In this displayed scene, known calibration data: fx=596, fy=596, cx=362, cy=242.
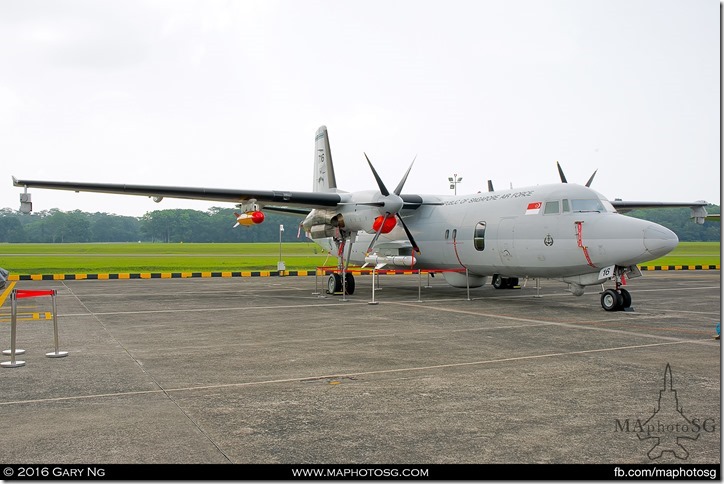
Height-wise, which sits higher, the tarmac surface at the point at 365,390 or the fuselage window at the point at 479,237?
the fuselage window at the point at 479,237

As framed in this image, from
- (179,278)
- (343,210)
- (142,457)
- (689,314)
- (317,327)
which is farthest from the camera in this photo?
(179,278)

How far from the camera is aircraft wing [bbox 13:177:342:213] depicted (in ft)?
57.2

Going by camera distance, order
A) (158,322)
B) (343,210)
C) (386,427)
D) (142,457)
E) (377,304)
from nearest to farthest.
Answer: (142,457)
(386,427)
(158,322)
(377,304)
(343,210)

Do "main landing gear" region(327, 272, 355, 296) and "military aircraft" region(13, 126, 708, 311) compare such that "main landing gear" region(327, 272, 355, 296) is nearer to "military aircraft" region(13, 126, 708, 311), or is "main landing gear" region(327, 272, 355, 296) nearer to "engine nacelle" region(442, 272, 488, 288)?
"military aircraft" region(13, 126, 708, 311)

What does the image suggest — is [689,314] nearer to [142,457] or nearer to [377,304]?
[377,304]

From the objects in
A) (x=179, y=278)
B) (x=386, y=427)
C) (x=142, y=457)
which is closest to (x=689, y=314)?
(x=386, y=427)

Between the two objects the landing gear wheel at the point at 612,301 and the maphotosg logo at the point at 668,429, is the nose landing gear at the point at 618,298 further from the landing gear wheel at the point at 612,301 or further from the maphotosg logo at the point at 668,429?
the maphotosg logo at the point at 668,429

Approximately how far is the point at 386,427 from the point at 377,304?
1202cm

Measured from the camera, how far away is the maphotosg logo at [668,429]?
181 inches

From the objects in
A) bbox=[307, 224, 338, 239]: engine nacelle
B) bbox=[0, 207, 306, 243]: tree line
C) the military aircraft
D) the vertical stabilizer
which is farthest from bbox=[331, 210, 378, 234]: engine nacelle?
bbox=[0, 207, 306, 243]: tree line

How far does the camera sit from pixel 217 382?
713cm

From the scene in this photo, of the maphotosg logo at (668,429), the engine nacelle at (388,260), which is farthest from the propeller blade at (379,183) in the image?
the maphotosg logo at (668,429)

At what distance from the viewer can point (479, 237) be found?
58.3 feet

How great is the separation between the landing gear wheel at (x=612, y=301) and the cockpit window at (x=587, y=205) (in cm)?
210
